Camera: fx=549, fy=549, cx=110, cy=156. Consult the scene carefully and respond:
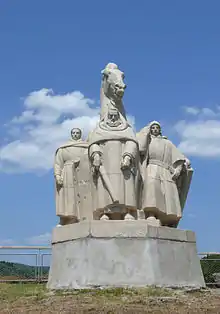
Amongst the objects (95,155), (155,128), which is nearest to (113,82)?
(155,128)

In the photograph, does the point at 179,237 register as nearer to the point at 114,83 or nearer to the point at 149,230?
the point at 149,230

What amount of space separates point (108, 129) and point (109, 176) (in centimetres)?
119

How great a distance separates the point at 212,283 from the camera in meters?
19.3

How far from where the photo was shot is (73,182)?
43.8 ft

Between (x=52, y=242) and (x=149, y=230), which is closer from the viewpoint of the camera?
(x=149, y=230)

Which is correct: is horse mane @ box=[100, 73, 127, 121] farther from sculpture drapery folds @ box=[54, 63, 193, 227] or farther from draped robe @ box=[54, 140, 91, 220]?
draped robe @ box=[54, 140, 91, 220]

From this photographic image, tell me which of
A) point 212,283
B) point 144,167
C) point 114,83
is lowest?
point 212,283

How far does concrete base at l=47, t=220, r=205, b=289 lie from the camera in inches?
453

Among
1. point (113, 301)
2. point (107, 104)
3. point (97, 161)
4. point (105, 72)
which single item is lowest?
point (113, 301)

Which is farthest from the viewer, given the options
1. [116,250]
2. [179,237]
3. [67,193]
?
[67,193]

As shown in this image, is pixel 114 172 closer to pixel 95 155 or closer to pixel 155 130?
pixel 95 155

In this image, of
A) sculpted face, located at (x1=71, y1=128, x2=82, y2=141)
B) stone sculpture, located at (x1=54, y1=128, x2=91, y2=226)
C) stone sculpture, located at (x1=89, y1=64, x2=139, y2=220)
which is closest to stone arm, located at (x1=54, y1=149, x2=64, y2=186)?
stone sculpture, located at (x1=54, y1=128, x2=91, y2=226)

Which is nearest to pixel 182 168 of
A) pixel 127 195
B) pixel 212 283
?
pixel 127 195

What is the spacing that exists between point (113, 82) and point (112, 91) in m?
0.22
